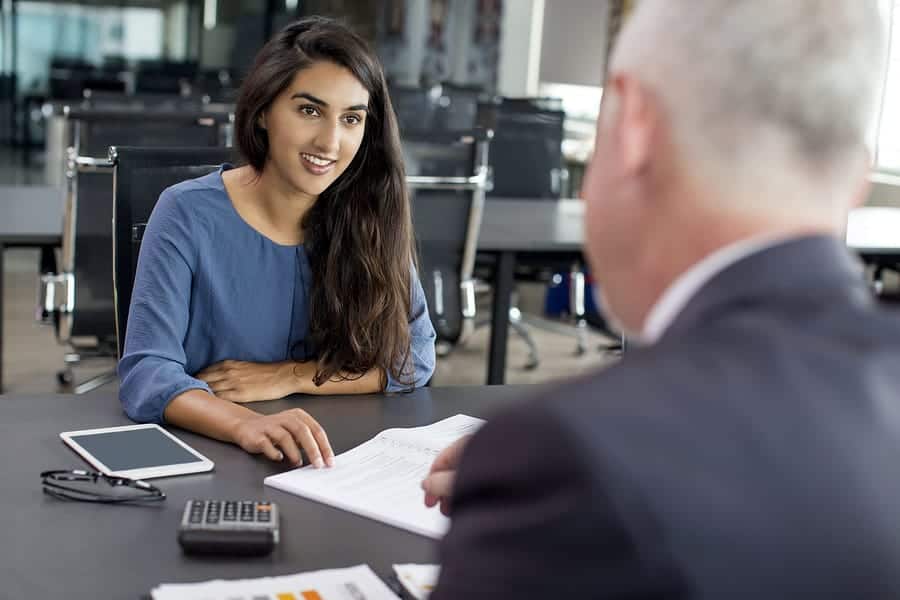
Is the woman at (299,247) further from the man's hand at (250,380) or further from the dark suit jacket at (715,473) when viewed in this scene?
Result: the dark suit jacket at (715,473)

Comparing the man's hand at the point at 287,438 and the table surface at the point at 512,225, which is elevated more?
the table surface at the point at 512,225

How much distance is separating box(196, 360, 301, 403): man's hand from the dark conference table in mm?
184

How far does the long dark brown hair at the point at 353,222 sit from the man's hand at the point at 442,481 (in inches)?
28.5

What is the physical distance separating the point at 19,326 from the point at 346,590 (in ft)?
15.3

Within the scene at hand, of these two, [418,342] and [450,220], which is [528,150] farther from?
[418,342]

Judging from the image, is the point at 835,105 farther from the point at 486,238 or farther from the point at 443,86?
the point at 443,86

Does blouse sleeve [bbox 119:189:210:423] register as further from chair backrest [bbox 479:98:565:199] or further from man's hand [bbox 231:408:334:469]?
chair backrest [bbox 479:98:565:199]

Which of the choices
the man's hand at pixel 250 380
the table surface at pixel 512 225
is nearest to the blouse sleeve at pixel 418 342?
the man's hand at pixel 250 380

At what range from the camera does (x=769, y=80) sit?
2.26 ft

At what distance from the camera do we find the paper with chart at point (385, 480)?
54.5 inches

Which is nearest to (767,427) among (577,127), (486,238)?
(486,238)

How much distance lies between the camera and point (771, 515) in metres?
0.61

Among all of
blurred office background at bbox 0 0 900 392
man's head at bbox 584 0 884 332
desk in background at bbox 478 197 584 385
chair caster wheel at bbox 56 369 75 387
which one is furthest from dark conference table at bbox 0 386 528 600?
blurred office background at bbox 0 0 900 392

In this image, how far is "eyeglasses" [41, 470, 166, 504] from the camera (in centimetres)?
139
